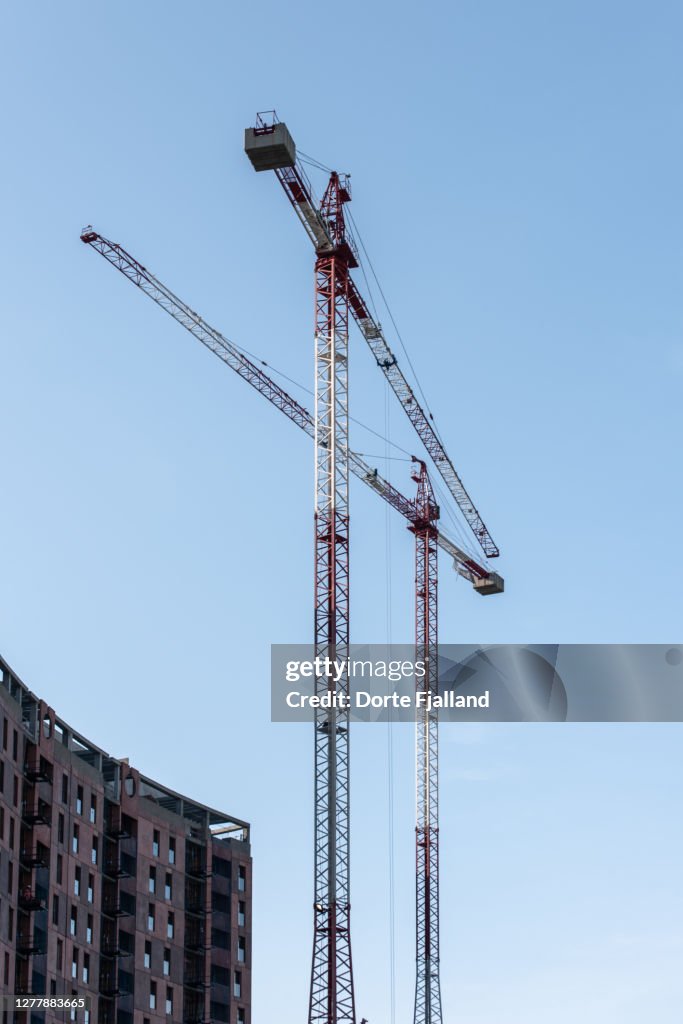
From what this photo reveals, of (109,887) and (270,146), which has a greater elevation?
(270,146)

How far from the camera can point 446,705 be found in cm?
13538

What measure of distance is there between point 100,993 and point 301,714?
39.2 meters

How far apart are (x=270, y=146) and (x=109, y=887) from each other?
197ft

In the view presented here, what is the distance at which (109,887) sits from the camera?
123688 mm

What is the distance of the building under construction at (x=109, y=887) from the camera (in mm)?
108188

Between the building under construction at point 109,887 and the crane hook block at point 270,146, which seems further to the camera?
the building under construction at point 109,887

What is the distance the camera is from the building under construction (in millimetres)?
108188

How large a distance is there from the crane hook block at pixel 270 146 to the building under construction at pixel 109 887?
37916mm

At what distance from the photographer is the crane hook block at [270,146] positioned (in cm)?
9300

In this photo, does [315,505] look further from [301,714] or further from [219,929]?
[219,929]

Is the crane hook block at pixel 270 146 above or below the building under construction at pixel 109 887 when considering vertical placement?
above

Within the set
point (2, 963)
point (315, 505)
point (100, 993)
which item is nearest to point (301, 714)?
point (315, 505)

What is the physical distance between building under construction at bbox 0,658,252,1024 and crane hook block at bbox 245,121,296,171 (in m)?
37.9

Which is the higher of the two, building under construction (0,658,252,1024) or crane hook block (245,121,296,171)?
crane hook block (245,121,296,171)
